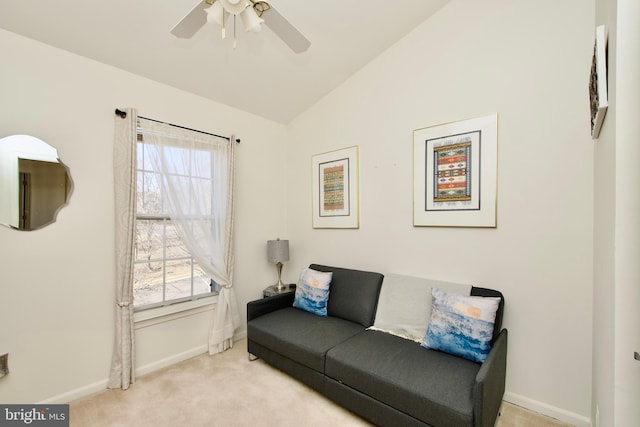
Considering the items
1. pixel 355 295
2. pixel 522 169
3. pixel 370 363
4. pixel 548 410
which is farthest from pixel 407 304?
pixel 522 169

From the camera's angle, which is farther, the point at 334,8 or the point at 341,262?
the point at 341,262

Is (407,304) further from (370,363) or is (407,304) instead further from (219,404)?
(219,404)

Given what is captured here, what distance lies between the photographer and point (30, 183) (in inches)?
76.9

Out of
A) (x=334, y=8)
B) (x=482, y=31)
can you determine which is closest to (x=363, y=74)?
(x=334, y=8)

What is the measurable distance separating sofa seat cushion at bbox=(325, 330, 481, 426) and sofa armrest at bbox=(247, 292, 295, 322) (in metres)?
0.95

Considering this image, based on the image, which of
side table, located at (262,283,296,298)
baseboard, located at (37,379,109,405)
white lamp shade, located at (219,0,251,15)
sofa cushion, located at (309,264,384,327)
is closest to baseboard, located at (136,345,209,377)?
baseboard, located at (37,379,109,405)

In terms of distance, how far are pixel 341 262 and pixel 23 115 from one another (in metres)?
2.83

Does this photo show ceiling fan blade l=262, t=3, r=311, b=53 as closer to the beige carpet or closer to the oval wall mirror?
the oval wall mirror

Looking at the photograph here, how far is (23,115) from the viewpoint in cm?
194

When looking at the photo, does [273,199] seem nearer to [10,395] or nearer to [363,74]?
[363,74]

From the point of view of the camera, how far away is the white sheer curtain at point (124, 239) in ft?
7.42

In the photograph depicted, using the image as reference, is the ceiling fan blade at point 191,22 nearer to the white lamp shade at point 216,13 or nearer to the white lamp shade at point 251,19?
the white lamp shade at point 216,13

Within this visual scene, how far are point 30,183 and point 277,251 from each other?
2.11 metres

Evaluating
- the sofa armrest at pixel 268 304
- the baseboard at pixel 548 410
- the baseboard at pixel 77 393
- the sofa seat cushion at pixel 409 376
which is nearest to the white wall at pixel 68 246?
the baseboard at pixel 77 393
